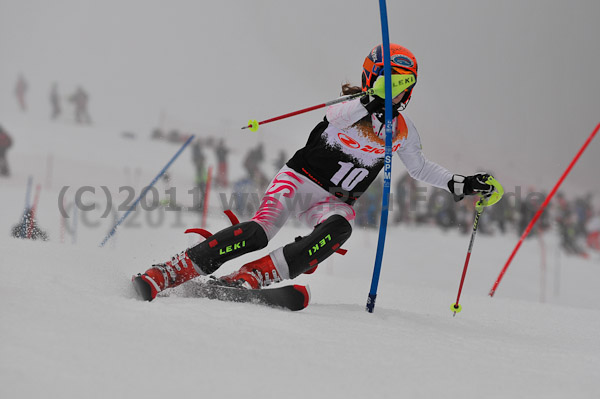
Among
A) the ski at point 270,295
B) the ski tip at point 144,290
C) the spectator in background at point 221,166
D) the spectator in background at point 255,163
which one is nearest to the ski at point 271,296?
the ski at point 270,295

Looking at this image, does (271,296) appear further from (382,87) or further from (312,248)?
(382,87)

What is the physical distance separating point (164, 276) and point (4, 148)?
347 inches

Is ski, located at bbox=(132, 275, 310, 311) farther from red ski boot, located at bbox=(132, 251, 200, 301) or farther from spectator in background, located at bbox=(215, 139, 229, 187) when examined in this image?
spectator in background, located at bbox=(215, 139, 229, 187)

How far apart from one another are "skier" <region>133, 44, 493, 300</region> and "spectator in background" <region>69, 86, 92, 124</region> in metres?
15.1

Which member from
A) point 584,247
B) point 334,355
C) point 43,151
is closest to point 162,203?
point 43,151

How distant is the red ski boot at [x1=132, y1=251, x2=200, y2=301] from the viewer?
1.75 metres

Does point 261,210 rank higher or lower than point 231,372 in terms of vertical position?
higher

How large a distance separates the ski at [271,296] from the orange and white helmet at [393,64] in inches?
39.0

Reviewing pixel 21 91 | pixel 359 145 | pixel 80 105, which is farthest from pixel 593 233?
pixel 21 91

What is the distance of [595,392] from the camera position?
1.18m

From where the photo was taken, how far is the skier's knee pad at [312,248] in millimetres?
2068

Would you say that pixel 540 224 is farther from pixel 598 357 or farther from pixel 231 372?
pixel 231 372

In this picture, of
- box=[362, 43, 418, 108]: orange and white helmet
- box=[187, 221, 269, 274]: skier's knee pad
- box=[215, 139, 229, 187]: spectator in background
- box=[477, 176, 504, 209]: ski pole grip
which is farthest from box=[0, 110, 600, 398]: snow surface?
box=[215, 139, 229, 187]: spectator in background

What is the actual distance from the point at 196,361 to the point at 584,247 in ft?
39.3
